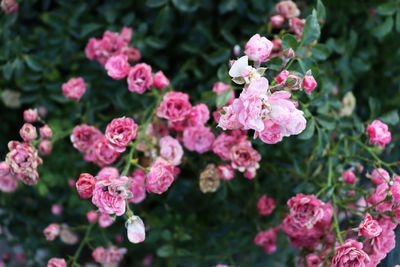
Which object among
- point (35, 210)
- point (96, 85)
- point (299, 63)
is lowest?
point (35, 210)

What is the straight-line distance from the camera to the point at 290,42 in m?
0.82

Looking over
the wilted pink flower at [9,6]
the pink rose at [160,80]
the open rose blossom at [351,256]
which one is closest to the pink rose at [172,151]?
the pink rose at [160,80]

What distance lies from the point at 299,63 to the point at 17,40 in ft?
2.48

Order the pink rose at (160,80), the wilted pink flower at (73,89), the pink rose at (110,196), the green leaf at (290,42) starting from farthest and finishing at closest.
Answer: the wilted pink flower at (73,89) → the pink rose at (160,80) → the green leaf at (290,42) → the pink rose at (110,196)

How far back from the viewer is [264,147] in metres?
1.04

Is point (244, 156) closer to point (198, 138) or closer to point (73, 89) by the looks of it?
point (198, 138)

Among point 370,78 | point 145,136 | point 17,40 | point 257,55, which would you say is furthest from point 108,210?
point 370,78

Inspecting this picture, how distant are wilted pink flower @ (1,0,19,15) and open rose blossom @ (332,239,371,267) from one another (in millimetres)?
1037

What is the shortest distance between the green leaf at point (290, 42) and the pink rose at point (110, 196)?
0.43 meters

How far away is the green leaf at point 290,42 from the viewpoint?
2.69 feet

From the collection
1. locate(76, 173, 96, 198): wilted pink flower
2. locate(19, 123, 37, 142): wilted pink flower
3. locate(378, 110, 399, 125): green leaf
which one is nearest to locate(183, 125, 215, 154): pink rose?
locate(76, 173, 96, 198): wilted pink flower

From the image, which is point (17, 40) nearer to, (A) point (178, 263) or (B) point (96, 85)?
(B) point (96, 85)

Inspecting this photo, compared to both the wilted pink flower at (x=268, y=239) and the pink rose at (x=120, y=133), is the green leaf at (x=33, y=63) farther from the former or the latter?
the wilted pink flower at (x=268, y=239)

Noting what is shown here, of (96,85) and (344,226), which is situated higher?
(96,85)
